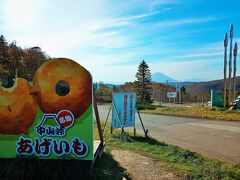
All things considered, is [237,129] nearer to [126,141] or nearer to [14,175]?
[126,141]

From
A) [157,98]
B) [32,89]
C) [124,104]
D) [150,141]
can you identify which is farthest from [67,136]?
[157,98]

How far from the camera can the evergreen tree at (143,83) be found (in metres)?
32.3

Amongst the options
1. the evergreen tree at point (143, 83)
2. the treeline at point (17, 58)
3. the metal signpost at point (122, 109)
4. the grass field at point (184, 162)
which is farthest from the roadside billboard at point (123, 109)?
the treeline at point (17, 58)

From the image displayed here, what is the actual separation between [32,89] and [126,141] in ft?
16.1

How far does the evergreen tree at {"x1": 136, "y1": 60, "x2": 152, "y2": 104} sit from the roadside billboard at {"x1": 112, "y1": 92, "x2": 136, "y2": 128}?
2055 centimetres

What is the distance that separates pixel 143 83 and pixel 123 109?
2160 cm

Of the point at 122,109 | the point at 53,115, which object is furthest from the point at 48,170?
the point at 122,109

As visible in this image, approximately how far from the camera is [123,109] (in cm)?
1130

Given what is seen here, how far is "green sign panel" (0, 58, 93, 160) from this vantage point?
526 centimetres

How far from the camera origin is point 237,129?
42.2 feet

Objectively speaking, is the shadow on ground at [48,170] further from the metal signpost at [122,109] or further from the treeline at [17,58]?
the treeline at [17,58]

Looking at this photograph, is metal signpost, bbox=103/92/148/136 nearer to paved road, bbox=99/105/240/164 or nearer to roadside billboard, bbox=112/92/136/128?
roadside billboard, bbox=112/92/136/128

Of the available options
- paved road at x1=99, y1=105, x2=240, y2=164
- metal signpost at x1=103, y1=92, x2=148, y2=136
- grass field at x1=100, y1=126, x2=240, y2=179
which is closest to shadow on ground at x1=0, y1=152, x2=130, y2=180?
grass field at x1=100, y1=126, x2=240, y2=179

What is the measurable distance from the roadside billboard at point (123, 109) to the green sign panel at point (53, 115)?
571cm
